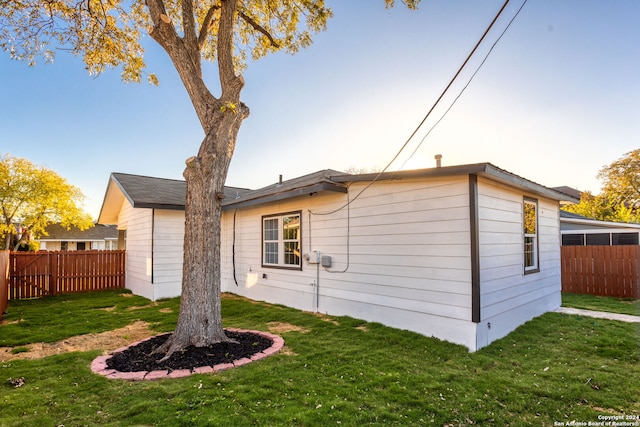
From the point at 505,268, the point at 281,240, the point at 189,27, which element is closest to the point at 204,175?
the point at 189,27

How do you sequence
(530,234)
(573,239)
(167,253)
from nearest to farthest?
(530,234), (167,253), (573,239)

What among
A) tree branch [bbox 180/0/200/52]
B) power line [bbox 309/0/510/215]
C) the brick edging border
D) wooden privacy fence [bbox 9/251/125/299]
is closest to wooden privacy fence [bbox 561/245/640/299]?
power line [bbox 309/0/510/215]

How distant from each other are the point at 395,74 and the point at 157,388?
7291mm

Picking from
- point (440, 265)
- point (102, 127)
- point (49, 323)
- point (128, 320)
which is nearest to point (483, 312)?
point (440, 265)

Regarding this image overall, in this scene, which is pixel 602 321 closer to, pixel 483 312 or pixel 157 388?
pixel 483 312

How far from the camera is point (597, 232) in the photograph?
502 inches

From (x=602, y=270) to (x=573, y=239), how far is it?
4379 millimetres

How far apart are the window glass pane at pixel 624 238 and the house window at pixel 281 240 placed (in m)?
12.6

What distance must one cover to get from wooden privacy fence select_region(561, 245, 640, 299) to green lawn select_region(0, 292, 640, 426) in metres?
4.77

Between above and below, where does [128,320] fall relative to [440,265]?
below

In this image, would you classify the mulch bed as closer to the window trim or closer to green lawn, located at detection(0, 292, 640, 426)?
green lawn, located at detection(0, 292, 640, 426)

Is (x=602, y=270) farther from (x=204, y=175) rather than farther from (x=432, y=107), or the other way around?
(x=204, y=175)

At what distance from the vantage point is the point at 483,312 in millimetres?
4777

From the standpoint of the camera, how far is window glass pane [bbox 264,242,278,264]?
854 cm
